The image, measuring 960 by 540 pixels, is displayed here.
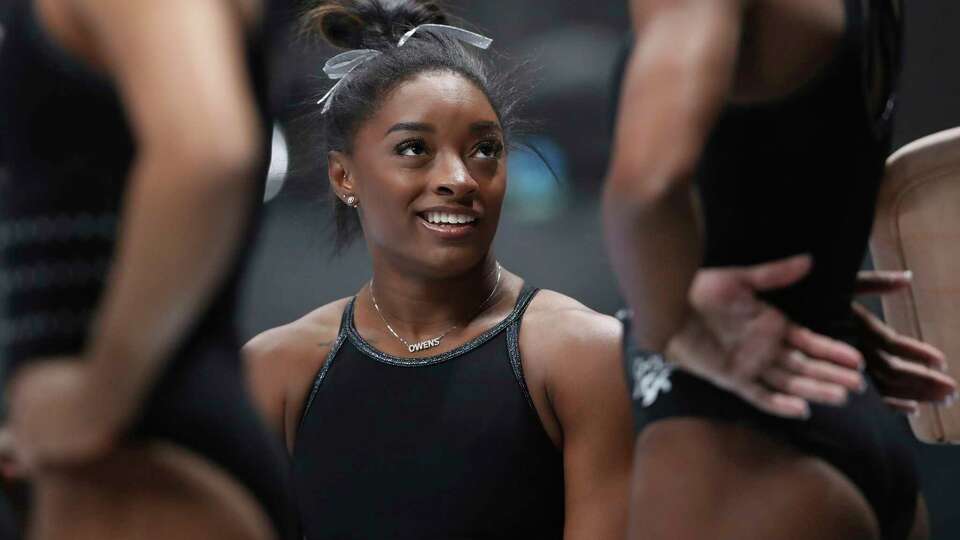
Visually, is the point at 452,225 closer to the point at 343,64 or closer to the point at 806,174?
the point at 343,64

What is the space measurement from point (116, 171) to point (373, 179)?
3.73 feet

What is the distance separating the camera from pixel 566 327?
2127 millimetres

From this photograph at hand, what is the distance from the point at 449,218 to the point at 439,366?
0.80 feet

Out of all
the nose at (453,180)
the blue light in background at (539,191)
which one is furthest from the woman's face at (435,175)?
the blue light in background at (539,191)

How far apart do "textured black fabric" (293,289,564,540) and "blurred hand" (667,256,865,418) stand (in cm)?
88

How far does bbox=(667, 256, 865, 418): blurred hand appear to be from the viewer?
126cm

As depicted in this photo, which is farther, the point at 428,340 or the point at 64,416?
the point at 428,340

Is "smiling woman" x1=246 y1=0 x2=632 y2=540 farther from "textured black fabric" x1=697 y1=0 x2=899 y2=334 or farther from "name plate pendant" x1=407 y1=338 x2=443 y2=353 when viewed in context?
"textured black fabric" x1=697 y1=0 x2=899 y2=334

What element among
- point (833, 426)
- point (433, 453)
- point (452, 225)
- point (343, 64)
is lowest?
point (433, 453)

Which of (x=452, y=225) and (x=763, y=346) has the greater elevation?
(x=763, y=346)

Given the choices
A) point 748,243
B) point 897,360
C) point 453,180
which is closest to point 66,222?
point 748,243

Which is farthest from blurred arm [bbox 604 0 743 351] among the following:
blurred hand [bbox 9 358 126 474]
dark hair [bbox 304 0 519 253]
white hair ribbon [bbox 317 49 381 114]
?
white hair ribbon [bbox 317 49 381 114]

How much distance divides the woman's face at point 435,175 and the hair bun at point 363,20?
210 millimetres

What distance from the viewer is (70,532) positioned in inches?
43.3
